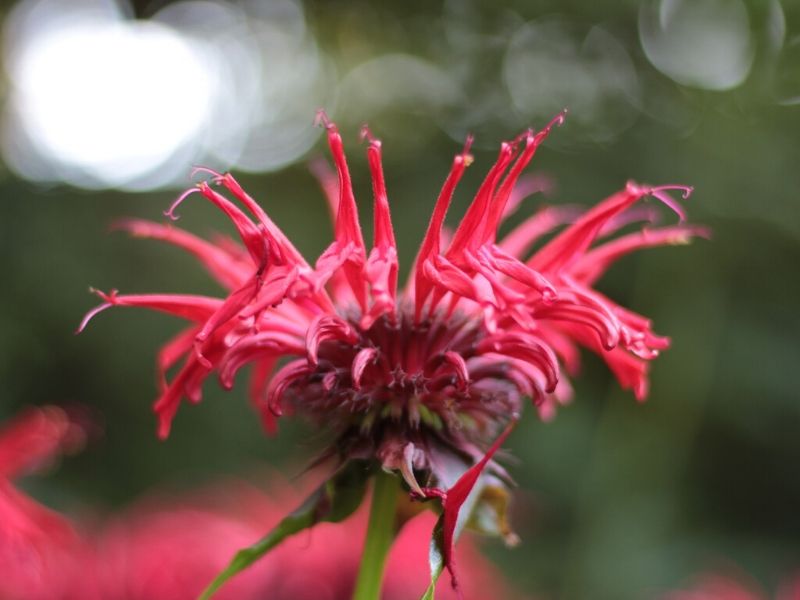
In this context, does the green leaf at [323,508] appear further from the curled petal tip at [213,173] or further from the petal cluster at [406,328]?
the curled petal tip at [213,173]

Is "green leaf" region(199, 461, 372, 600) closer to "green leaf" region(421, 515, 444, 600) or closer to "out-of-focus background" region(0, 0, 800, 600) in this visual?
"green leaf" region(421, 515, 444, 600)

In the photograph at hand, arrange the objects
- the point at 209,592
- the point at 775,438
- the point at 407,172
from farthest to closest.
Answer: the point at 407,172 < the point at 775,438 < the point at 209,592

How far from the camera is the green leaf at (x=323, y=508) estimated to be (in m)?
0.90

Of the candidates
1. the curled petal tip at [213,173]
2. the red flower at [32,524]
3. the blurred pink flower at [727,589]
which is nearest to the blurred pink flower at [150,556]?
the red flower at [32,524]

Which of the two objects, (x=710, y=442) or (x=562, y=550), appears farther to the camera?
(x=710, y=442)

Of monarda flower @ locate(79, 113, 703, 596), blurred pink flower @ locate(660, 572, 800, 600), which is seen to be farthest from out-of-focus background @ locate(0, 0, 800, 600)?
monarda flower @ locate(79, 113, 703, 596)

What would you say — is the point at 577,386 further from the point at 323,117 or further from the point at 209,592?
the point at 209,592

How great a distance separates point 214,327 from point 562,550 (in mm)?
2113

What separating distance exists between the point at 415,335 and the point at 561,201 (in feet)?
7.09

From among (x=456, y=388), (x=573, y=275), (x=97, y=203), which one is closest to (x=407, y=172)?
(x=97, y=203)

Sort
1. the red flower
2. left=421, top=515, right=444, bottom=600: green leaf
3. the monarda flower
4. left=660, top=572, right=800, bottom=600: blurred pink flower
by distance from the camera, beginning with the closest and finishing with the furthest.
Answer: left=421, top=515, right=444, bottom=600: green leaf < the monarda flower < the red flower < left=660, top=572, right=800, bottom=600: blurred pink flower

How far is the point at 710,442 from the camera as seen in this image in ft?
9.83

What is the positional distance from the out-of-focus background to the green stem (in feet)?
4.87

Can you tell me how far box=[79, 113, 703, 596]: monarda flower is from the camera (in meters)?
0.93
